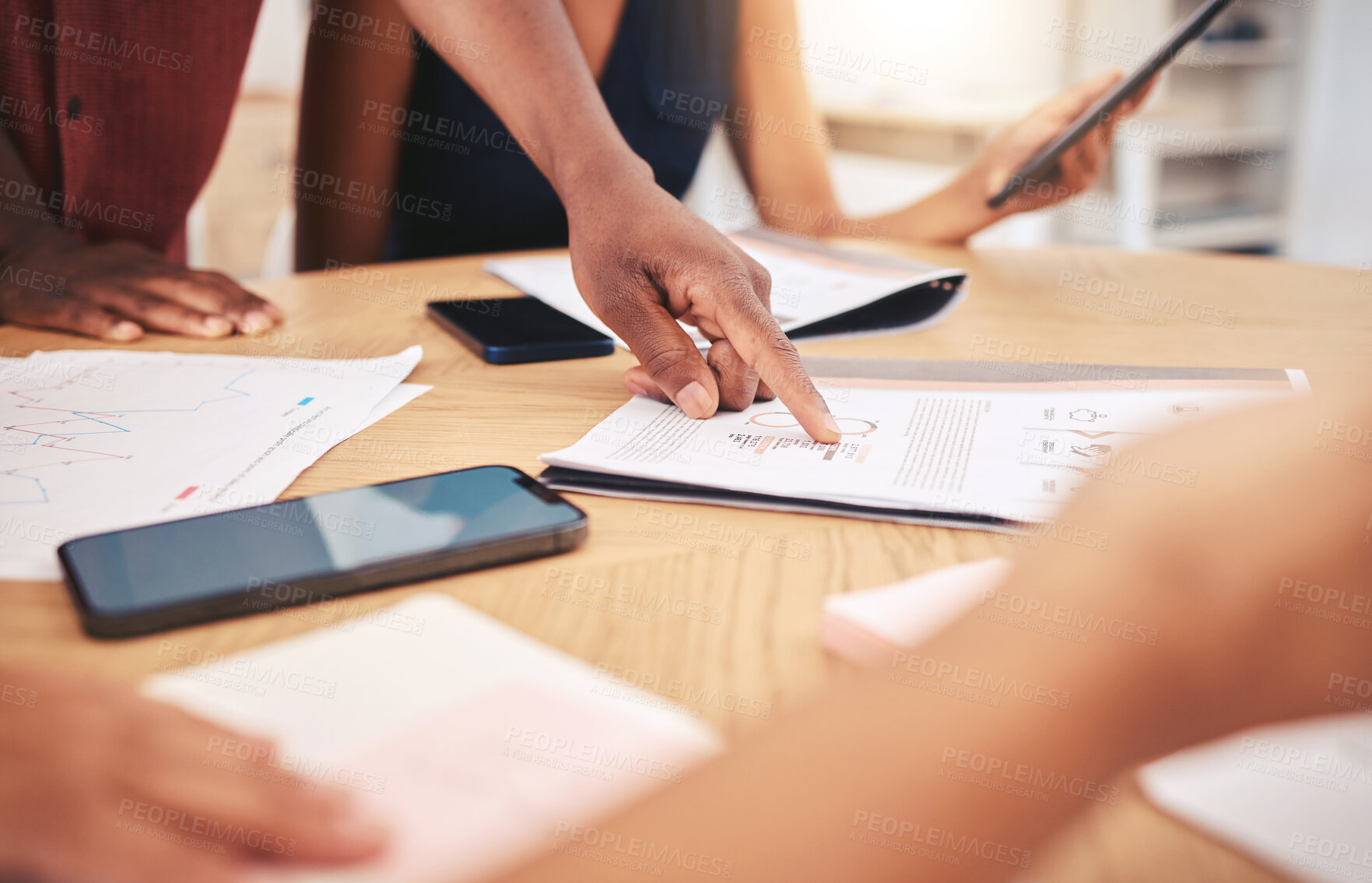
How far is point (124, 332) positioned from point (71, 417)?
24 cm

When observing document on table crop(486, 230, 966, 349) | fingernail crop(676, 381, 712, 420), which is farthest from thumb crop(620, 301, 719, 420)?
document on table crop(486, 230, 966, 349)

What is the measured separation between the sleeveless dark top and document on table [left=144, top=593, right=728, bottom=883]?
1.03 m

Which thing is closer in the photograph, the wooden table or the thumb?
the wooden table

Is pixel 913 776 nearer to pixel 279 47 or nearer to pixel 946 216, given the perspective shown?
pixel 946 216

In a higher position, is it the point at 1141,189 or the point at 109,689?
the point at 109,689

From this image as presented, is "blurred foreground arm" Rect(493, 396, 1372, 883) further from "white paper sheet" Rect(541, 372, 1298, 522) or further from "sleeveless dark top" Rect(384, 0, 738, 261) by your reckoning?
"sleeveless dark top" Rect(384, 0, 738, 261)

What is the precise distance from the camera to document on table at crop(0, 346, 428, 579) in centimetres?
43

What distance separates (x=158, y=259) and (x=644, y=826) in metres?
0.83

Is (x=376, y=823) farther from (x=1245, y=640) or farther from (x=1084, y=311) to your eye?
(x=1084, y=311)

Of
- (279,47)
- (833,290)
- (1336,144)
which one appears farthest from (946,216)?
(1336,144)

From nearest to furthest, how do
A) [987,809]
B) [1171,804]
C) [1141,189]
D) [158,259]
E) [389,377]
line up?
[987,809] → [1171,804] → [389,377] → [158,259] → [1141,189]

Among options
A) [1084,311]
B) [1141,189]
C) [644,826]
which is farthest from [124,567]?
[1141,189]

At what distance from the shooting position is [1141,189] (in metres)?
3.92

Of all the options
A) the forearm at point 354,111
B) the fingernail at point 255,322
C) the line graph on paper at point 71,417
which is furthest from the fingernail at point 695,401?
the forearm at point 354,111
